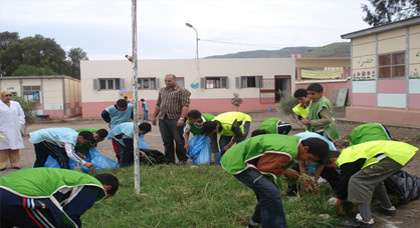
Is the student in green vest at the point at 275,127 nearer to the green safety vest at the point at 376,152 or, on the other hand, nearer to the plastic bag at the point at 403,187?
the plastic bag at the point at 403,187

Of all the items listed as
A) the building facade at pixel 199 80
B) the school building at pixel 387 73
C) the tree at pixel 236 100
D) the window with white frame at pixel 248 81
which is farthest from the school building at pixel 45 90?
the school building at pixel 387 73

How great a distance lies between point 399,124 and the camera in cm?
1136

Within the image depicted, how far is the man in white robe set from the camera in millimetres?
6598

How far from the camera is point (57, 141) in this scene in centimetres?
533

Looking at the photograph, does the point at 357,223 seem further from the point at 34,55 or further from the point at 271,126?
the point at 34,55

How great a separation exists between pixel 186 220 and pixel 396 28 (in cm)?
1085

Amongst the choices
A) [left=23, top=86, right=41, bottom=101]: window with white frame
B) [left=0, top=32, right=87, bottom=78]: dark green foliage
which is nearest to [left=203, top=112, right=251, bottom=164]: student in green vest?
[left=23, top=86, right=41, bottom=101]: window with white frame

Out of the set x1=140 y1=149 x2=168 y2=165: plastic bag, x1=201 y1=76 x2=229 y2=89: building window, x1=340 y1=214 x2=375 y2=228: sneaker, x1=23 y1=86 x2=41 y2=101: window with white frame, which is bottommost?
x1=340 y1=214 x2=375 y2=228: sneaker

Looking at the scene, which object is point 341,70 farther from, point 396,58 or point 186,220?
point 186,220

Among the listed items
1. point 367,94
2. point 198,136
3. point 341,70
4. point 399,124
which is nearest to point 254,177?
point 198,136

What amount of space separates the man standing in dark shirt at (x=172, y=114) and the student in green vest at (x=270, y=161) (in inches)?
129

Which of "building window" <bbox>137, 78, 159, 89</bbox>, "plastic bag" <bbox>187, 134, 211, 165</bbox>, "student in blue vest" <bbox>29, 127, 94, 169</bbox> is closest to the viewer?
"student in blue vest" <bbox>29, 127, 94, 169</bbox>

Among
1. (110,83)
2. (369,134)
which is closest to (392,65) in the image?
(369,134)

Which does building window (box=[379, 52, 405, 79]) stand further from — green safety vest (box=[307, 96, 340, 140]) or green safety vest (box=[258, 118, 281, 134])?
green safety vest (box=[307, 96, 340, 140])
